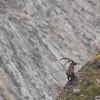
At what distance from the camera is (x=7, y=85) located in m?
43.2

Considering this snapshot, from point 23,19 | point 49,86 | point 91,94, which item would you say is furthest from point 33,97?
point 91,94

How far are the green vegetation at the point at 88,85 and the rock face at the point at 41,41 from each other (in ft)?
92.2

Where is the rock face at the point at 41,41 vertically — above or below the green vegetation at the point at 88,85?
above

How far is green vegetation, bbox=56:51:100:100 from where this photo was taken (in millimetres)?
12918

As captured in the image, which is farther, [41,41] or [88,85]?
[41,41]

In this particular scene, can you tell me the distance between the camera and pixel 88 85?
1338 centimetres

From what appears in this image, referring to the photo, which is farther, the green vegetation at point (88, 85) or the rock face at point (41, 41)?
the rock face at point (41, 41)

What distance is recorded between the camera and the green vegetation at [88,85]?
12.9 metres

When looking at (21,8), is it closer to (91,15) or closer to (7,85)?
(91,15)

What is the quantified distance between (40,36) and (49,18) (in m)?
4.71

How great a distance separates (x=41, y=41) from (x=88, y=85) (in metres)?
38.4

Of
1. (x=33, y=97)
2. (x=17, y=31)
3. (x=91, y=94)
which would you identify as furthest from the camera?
(x=17, y=31)

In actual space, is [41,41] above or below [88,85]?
above

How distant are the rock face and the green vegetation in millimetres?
28098
